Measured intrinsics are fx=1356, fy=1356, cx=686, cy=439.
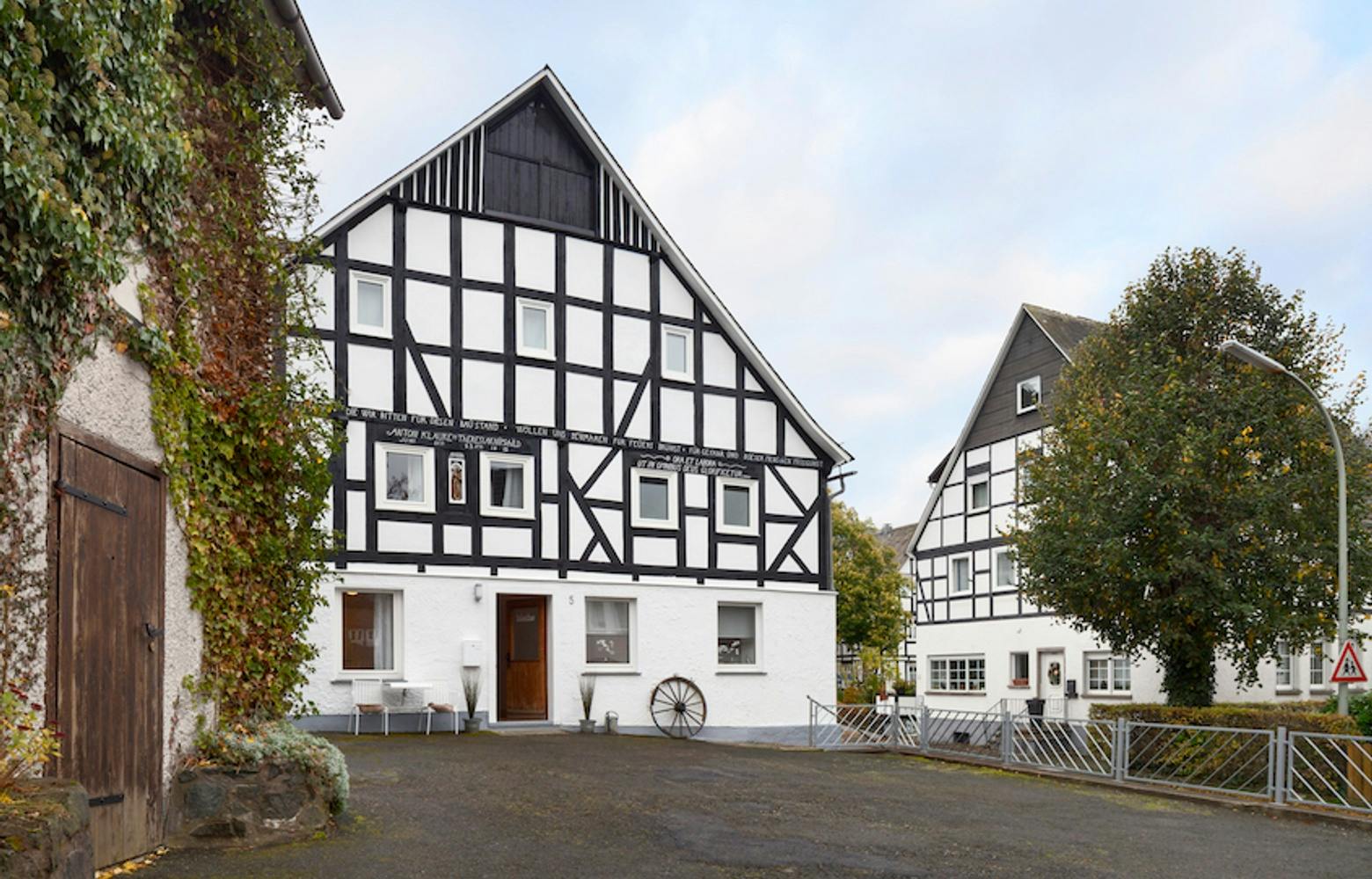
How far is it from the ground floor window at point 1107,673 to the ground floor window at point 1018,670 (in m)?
2.16

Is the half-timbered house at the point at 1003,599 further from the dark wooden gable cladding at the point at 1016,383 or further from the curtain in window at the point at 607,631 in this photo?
the curtain in window at the point at 607,631

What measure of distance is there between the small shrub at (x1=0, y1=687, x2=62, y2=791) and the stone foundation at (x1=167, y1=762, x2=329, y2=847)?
230 cm

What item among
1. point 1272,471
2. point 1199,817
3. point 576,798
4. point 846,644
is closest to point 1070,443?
point 1272,471

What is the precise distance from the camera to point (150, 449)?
8.63 m

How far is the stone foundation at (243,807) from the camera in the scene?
8812 mm

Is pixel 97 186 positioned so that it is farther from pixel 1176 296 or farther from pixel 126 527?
pixel 1176 296

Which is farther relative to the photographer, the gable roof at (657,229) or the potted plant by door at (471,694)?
the gable roof at (657,229)

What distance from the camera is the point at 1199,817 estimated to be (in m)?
14.0

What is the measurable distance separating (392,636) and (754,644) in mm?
7033

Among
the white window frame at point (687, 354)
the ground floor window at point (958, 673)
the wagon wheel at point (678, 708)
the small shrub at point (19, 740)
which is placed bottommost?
the ground floor window at point (958, 673)

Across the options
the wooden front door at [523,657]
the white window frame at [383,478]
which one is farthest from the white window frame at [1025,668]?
the white window frame at [383,478]

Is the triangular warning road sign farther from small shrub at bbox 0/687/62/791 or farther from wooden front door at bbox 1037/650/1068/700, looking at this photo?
small shrub at bbox 0/687/62/791

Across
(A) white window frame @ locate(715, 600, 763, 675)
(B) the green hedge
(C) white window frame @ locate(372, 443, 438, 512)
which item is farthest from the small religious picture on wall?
(B) the green hedge

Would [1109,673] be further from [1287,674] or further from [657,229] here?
[657,229]
